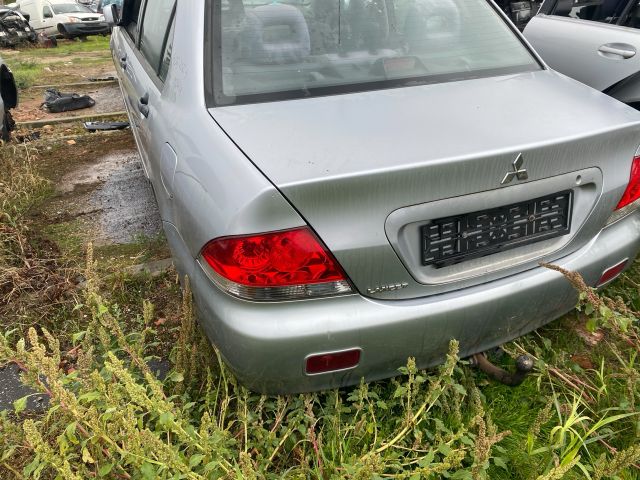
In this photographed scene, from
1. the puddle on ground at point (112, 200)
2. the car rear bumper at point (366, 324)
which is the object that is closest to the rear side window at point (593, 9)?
the car rear bumper at point (366, 324)

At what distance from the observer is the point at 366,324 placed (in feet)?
5.26

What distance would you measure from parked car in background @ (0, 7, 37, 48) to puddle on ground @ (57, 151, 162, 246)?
15.7m

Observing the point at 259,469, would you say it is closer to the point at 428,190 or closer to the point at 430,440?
the point at 430,440

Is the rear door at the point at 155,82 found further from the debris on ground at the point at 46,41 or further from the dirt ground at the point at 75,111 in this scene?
the debris on ground at the point at 46,41

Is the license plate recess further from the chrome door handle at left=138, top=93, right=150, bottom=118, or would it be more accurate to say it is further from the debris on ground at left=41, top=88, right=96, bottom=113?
the debris on ground at left=41, top=88, right=96, bottom=113

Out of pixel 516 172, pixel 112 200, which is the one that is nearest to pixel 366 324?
pixel 516 172

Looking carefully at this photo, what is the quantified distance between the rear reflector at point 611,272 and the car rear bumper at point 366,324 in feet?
0.46

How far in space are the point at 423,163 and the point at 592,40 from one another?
261 cm

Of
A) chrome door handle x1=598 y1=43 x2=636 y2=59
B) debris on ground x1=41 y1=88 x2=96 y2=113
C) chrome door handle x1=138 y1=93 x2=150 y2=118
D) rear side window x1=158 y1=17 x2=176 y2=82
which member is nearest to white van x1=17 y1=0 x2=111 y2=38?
debris on ground x1=41 y1=88 x2=96 y2=113

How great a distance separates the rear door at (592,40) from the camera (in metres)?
3.22

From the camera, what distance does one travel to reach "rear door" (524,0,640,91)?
10.6 feet

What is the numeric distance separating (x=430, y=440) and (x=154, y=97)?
1936 millimetres

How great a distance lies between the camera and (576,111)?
189 centimetres

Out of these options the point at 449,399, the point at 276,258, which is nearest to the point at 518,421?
the point at 449,399
